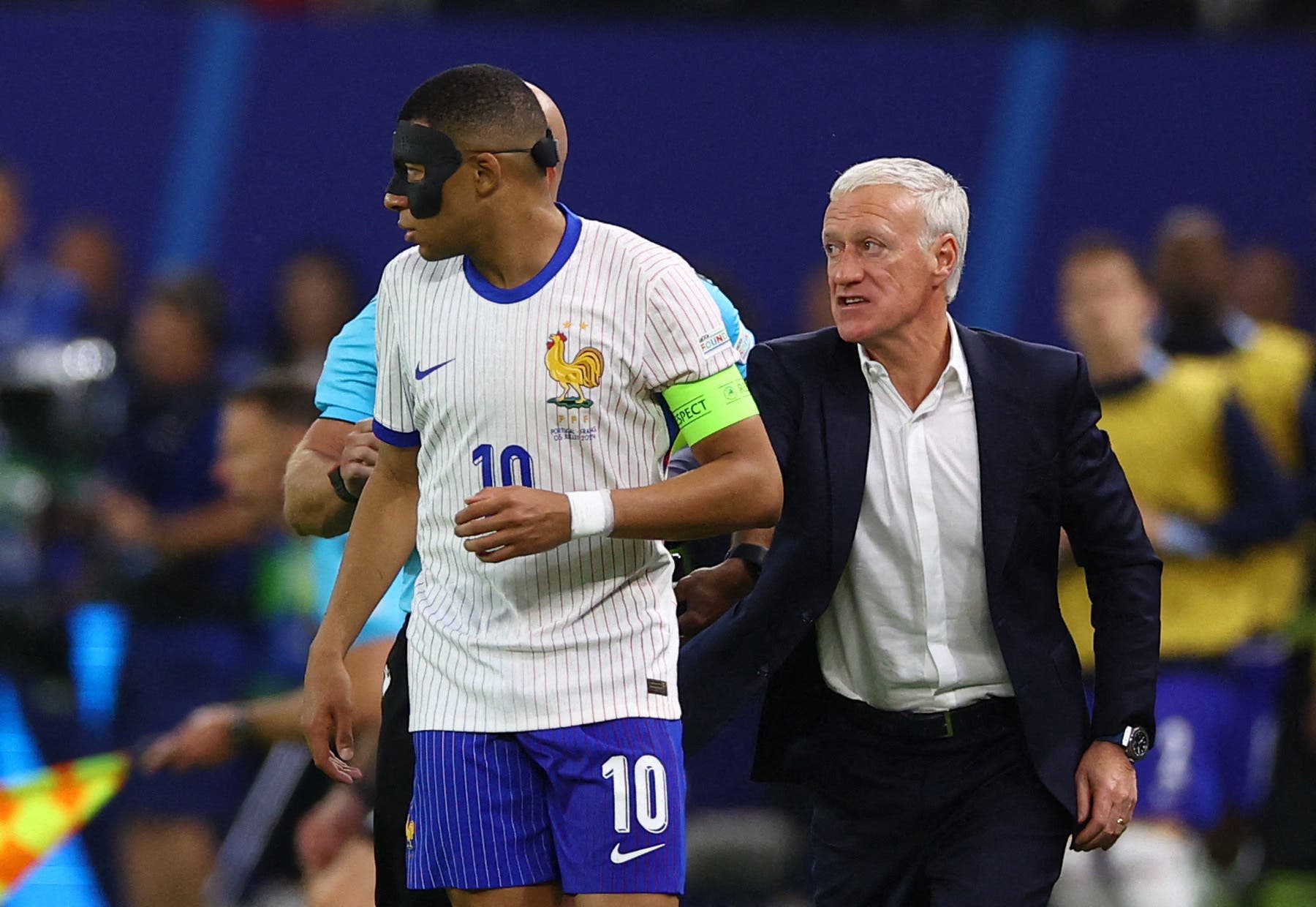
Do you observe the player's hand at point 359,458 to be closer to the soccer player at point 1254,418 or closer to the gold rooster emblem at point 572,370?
the gold rooster emblem at point 572,370

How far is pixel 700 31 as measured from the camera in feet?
36.2

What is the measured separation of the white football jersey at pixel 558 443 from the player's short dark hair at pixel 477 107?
0.70 feet

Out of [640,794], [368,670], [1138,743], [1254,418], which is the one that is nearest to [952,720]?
[1138,743]

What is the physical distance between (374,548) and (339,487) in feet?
1.61

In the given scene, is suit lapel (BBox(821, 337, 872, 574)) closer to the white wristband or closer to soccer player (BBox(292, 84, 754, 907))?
soccer player (BBox(292, 84, 754, 907))

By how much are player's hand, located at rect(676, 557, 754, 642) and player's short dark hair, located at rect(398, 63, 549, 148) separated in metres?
1.18

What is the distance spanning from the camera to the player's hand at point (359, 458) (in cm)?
Answer: 444

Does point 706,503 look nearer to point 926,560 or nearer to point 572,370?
point 572,370

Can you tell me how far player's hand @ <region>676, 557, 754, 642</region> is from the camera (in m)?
4.62

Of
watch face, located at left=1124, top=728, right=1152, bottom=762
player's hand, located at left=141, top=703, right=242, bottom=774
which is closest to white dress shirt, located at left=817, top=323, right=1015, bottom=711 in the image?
Answer: watch face, located at left=1124, top=728, right=1152, bottom=762

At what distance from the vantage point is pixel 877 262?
4402 millimetres

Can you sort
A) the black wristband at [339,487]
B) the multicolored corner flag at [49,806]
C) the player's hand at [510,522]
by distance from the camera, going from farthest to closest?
the multicolored corner flag at [49,806], the black wristband at [339,487], the player's hand at [510,522]

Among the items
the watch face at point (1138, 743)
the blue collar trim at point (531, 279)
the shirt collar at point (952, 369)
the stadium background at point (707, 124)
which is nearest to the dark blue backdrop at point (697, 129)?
the stadium background at point (707, 124)

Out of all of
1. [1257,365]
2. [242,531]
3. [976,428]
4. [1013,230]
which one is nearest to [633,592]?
[976,428]
